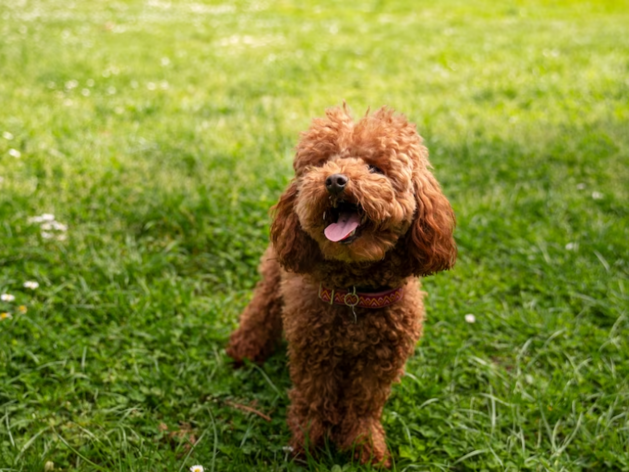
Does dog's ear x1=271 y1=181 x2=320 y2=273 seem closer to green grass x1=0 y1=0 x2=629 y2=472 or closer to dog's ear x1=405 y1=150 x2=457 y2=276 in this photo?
dog's ear x1=405 y1=150 x2=457 y2=276

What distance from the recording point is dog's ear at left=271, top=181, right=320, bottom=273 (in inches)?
102

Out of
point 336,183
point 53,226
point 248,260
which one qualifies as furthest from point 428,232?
point 53,226

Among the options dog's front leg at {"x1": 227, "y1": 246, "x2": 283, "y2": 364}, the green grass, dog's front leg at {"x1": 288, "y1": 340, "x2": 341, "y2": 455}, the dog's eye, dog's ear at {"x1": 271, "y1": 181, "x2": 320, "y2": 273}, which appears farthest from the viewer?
dog's front leg at {"x1": 227, "y1": 246, "x2": 283, "y2": 364}

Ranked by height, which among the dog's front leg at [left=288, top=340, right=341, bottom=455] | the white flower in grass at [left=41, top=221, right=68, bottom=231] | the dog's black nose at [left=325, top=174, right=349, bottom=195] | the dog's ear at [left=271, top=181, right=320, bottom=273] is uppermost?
the dog's black nose at [left=325, top=174, right=349, bottom=195]

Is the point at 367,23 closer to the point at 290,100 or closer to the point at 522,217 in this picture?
the point at 290,100

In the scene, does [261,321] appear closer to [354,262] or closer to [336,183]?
[354,262]

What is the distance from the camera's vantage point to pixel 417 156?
2566mm

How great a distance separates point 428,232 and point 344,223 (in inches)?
15.2

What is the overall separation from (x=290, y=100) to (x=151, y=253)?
3.33 m

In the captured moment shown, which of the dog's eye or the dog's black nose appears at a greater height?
the dog's black nose

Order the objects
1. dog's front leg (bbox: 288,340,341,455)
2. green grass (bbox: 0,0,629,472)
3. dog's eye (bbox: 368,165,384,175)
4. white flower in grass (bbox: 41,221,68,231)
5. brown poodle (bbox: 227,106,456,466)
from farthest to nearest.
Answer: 1. white flower in grass (bbox: 41,221,68,231)
2. green grass (bbox: 0,0,629,472)
3. dog's front leg (bbox: 288,340,341,455)
4. dog's eye (bbox: 368,165,384,175)
5. brown poodle (bbox: 227,106,456,466)

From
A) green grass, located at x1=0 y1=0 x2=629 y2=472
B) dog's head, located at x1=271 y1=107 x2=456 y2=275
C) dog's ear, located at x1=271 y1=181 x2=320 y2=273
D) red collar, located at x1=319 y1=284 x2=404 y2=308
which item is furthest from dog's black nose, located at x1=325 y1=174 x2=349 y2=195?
green grass, located at x1=0 y1=0 x2=629 y2=472

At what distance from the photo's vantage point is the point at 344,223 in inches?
92.8

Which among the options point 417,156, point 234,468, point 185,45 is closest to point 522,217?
point 417,156
